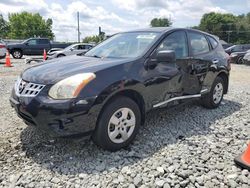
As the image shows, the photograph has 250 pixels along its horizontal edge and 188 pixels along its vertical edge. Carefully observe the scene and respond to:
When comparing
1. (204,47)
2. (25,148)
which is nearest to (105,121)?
(25,148)

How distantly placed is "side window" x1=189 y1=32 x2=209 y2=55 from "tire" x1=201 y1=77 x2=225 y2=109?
0.74 metres

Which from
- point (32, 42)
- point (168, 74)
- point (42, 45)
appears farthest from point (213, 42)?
point (42, 45)

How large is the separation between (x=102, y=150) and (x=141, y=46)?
1661 mm

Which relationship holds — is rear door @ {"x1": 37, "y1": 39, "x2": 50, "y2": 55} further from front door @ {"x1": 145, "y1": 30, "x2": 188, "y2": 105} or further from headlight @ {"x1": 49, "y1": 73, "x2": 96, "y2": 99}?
headlight @ {"x1": 49, "y1": 73, "x2": 96, "y2": 99}

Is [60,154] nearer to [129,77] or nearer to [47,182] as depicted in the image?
[47,182]

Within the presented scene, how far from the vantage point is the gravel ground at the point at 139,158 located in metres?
3.06

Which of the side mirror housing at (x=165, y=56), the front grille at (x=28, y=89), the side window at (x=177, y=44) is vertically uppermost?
the side window at (x=177, y=44)

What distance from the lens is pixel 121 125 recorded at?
3.67m

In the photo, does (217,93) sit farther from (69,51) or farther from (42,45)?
(42,45)

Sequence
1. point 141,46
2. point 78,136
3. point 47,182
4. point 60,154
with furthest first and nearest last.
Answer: point 141,46 < point 60,154 < point 78,136 < point 47,182

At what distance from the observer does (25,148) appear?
3.73 meters

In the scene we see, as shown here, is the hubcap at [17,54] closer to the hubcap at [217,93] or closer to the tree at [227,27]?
the hubcap at [217,93]

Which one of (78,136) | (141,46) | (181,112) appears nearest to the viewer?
(78,136)

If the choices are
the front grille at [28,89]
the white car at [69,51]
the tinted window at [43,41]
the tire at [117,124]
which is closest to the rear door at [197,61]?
the tire at [117,124]
